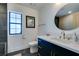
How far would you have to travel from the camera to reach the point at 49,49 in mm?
1654

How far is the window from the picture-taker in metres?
1.57

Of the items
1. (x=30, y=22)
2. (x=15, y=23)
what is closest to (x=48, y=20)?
(x=30, y=22)

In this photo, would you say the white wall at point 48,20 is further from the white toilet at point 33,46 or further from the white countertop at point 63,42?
the white toilet at point 33,46

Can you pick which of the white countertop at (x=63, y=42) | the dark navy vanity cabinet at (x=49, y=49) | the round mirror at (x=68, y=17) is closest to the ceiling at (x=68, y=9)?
the round mirror at (x=68, y=17)

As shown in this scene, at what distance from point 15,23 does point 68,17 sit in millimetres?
934

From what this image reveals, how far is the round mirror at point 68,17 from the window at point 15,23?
0.69 metres

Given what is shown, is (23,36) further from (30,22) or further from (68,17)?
(68,17)

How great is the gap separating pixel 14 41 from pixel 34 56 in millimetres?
443

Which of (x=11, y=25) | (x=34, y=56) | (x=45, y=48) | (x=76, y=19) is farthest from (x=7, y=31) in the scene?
(x=76, y=19)

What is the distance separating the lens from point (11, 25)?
1577 mm

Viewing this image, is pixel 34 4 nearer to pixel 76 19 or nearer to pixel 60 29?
pixel 60 29

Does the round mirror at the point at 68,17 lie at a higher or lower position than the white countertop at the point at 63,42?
higher

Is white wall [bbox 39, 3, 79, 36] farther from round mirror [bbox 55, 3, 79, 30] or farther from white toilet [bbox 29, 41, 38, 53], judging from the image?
white toilet [bbox 29, 41, 38, 53]

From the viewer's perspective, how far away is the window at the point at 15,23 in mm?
1567
